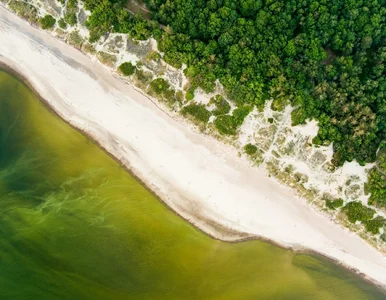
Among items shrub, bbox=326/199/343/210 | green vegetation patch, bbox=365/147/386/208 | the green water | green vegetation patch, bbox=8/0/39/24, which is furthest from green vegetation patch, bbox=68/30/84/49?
green vegetation patch, bbox=365/147/386/208

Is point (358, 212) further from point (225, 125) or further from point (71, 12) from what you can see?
point (71, 12)

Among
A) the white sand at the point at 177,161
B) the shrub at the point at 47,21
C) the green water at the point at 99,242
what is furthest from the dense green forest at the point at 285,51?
the green water at the point at 99,242

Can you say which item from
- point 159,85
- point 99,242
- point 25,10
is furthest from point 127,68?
point 99,242

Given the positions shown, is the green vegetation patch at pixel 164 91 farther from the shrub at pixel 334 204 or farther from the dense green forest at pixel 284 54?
the shrub at pixel 334 204

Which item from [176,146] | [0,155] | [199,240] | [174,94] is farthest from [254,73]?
[0,155]

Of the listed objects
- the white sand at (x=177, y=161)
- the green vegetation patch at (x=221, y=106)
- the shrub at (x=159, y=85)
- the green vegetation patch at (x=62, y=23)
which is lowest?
the white sand at (x=177, y=161)

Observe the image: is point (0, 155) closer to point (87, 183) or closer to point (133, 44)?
point (87, 183)
